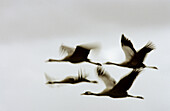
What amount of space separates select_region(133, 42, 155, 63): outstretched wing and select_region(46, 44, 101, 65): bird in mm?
187

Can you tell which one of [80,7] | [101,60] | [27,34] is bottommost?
[101,60]

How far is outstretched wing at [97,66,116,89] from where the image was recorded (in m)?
1.68

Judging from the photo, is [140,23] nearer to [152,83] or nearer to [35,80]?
[152,83]

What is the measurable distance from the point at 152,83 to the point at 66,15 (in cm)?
49

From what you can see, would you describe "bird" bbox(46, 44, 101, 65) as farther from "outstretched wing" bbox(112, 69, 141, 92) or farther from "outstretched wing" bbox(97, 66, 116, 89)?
"outstretched wing" bbox(112, 69, 141, 92)

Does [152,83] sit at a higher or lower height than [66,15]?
lower

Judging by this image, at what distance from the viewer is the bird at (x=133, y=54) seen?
1.68 m

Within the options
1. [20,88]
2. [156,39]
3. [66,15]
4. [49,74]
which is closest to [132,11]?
[156,39]

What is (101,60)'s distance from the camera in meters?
1.72

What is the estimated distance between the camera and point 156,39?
1688mm

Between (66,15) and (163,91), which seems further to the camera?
(66,15)

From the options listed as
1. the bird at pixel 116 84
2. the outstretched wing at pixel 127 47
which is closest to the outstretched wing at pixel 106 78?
the bird at pixel 116 84

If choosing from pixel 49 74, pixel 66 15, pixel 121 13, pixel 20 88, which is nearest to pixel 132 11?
pixel 121 13

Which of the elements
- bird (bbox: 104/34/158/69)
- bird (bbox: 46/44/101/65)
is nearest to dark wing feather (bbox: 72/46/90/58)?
bird (bbox: 46/44/101/65)
